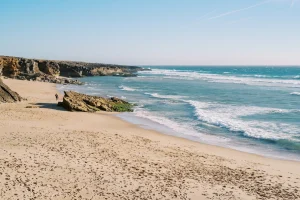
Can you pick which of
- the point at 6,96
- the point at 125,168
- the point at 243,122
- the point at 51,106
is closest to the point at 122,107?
the point at 51,106

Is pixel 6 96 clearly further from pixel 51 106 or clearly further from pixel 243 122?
pixel 243 122

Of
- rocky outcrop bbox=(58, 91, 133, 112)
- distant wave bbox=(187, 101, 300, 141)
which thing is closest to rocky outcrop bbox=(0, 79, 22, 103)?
rocky outcrop bbox=(58, 91, 133, 112)

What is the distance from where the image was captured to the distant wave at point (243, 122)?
2261 cm

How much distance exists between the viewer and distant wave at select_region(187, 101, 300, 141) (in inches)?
890

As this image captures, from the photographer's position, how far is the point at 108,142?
18516 mm

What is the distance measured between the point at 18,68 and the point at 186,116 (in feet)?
155

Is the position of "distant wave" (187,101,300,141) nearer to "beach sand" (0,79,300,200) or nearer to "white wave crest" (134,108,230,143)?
"white wave crest" (134,108,230,143)

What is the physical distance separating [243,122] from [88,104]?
45.4ft

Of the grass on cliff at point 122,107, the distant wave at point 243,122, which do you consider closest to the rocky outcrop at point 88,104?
the grass on cliff at point 122,107

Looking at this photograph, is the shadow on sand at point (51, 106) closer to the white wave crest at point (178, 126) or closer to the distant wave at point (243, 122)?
the white wave crest at point (178, 126)

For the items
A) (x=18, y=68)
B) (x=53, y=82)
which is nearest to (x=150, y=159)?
(x=53, y=82)

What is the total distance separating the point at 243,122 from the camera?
87.9ft

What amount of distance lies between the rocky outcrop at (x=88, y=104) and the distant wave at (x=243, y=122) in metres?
7.43

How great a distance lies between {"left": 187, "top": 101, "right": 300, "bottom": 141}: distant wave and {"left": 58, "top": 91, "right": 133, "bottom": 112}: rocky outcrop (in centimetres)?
743
